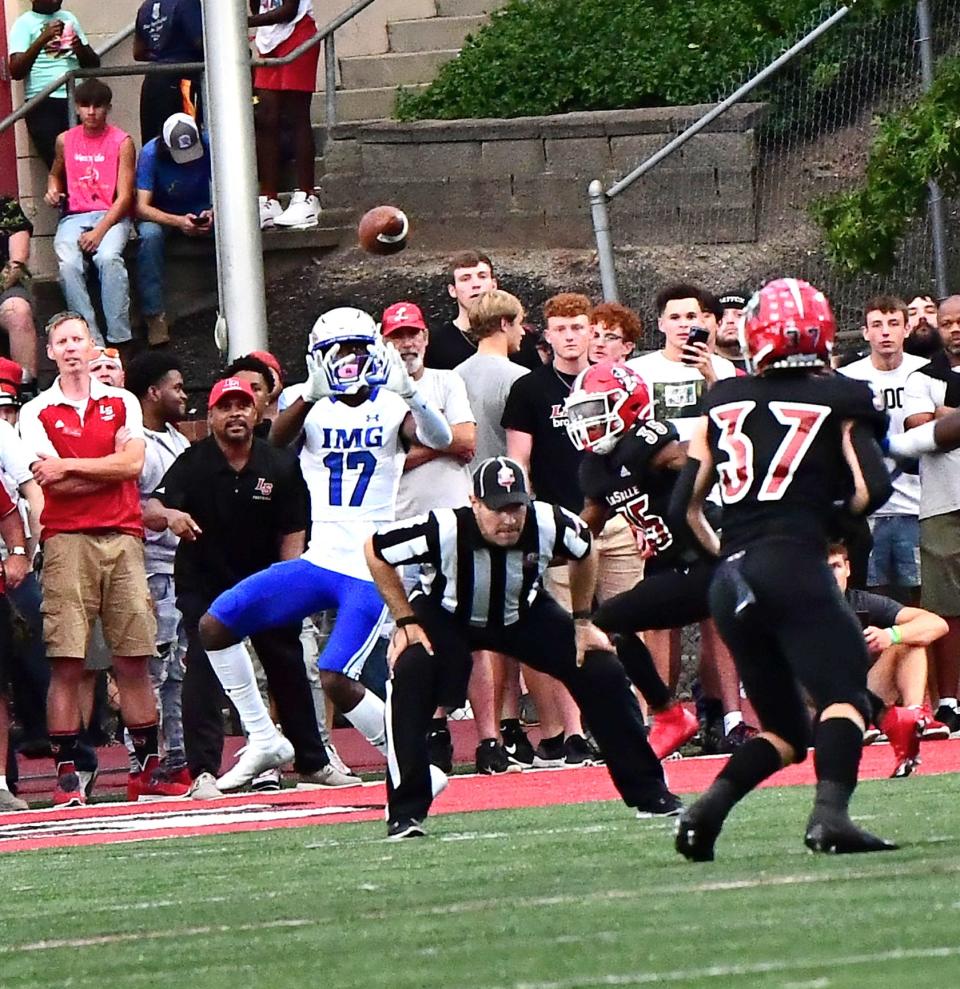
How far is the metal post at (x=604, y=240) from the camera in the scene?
16.0 m

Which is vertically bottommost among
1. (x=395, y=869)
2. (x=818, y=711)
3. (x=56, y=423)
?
(x=395, y=869)

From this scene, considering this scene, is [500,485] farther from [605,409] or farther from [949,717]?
Answer: [949,717]

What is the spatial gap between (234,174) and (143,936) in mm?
8862

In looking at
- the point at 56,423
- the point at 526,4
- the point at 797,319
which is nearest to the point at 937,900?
the point at 797,319

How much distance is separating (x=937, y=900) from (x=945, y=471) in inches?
283

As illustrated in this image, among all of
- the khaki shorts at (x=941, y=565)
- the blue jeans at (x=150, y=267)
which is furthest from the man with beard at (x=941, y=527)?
the blue jeans at (x=150, y=267)

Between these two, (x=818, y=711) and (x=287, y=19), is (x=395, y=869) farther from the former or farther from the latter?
(x=287, y=19)

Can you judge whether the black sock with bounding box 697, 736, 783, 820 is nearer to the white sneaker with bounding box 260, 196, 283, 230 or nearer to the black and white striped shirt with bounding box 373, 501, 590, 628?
the black and white striped shirt with bounding box 373, 501, 590, 628

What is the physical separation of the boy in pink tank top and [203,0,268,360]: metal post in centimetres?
215

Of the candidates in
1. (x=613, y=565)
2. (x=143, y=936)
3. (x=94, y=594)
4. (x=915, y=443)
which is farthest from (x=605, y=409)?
(x=143, y=936)

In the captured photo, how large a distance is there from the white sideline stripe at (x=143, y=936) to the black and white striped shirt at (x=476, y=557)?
104 inches

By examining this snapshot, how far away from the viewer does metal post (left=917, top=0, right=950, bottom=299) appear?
1622 cm

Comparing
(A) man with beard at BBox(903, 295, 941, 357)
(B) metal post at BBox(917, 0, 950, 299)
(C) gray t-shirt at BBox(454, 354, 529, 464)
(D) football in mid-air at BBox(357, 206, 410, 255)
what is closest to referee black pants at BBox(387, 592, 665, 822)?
(C) gray t-shirt at BBox(454, 354, 529, 464)

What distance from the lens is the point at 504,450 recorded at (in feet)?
42.4
